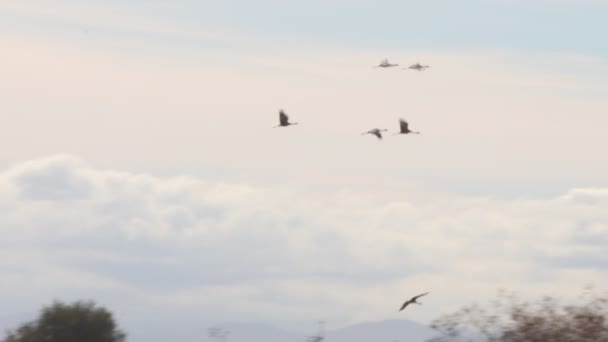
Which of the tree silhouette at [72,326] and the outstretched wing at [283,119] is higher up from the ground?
the outstretched wing at [283,119]

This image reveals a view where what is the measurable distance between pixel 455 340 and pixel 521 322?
1.40 metres

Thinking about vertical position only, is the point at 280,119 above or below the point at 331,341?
above

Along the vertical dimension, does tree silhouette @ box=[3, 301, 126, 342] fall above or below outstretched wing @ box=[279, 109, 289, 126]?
below

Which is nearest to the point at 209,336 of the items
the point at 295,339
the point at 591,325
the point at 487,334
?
the point at 295,339

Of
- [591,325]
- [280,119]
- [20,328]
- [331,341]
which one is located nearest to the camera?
[591,325]

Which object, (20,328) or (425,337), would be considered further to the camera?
(20,328)

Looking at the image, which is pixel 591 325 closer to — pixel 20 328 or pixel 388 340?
pixel 388 340

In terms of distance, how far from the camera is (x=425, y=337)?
1073 inches

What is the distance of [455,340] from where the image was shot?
84.4 ft

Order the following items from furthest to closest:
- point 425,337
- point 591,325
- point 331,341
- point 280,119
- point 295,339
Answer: point 280,119, point 295,339, point 331,341, point 425,337, point 591,325

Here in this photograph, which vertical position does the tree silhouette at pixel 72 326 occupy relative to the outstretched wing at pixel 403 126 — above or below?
below

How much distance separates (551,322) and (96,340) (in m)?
14.2

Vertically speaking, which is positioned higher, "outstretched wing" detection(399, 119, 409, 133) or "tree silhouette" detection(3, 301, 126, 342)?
"outstretched wing" detection(399, 119, 409, 133)

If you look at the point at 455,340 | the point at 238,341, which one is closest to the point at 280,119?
the point at 238,341
